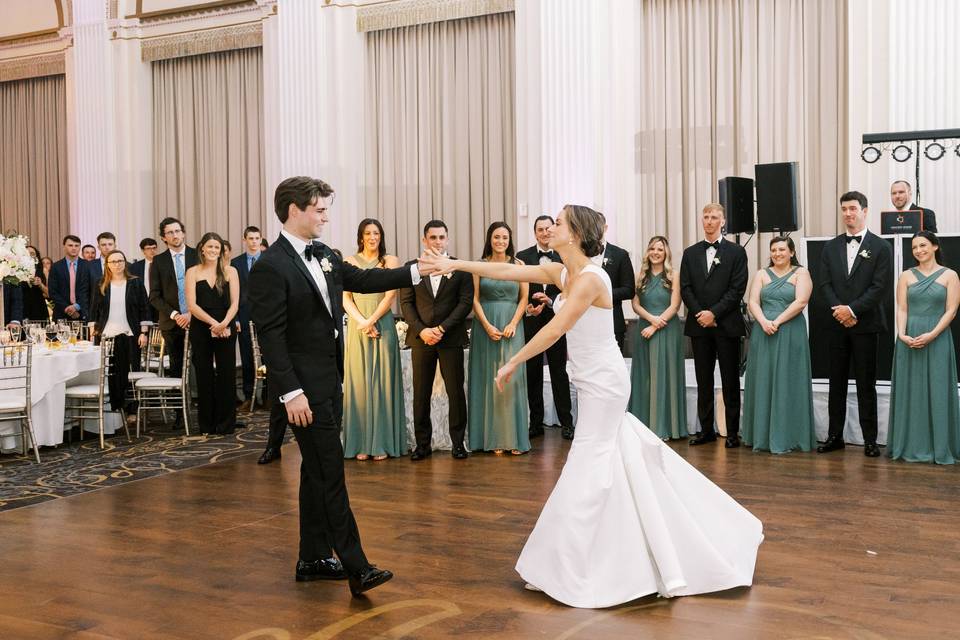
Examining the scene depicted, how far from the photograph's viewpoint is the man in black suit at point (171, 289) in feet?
26.3

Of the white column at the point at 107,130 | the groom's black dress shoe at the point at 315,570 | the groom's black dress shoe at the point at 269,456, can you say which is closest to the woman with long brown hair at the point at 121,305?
the groom's black dress shoe at the point at 269,456

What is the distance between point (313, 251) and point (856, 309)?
Answer: 13.3 feet

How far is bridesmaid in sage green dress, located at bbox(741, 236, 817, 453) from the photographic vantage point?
659 cm

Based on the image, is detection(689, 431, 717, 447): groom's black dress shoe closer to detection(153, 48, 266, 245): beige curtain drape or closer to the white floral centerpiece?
the white floral centerpiece

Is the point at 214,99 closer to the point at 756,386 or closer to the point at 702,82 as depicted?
the point at 702,82

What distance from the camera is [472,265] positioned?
4129 mm

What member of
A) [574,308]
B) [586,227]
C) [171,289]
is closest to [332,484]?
[574,308]

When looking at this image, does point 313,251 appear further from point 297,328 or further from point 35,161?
point 35,161

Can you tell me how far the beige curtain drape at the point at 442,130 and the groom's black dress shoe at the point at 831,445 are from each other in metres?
4.38

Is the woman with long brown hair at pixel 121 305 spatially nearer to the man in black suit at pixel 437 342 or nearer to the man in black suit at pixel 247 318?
the man in black suit at pixel 247 318

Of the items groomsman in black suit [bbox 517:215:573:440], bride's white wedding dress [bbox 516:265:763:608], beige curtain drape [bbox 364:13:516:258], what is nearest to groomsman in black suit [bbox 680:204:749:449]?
groomsman in black suit [bbox 517:215:573:440]

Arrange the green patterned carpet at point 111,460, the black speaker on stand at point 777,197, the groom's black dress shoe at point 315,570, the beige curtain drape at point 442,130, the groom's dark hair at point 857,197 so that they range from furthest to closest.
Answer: the beige curtain drape at point 442,130 < the black speaker on stand at point 777,197 < the groom's dark hair at point 857,197 < the green patterned carpet at point 111,460 < the groom's black dress shoe at point 315,570

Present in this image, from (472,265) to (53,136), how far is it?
33.9ft

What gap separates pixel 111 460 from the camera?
266 inches
